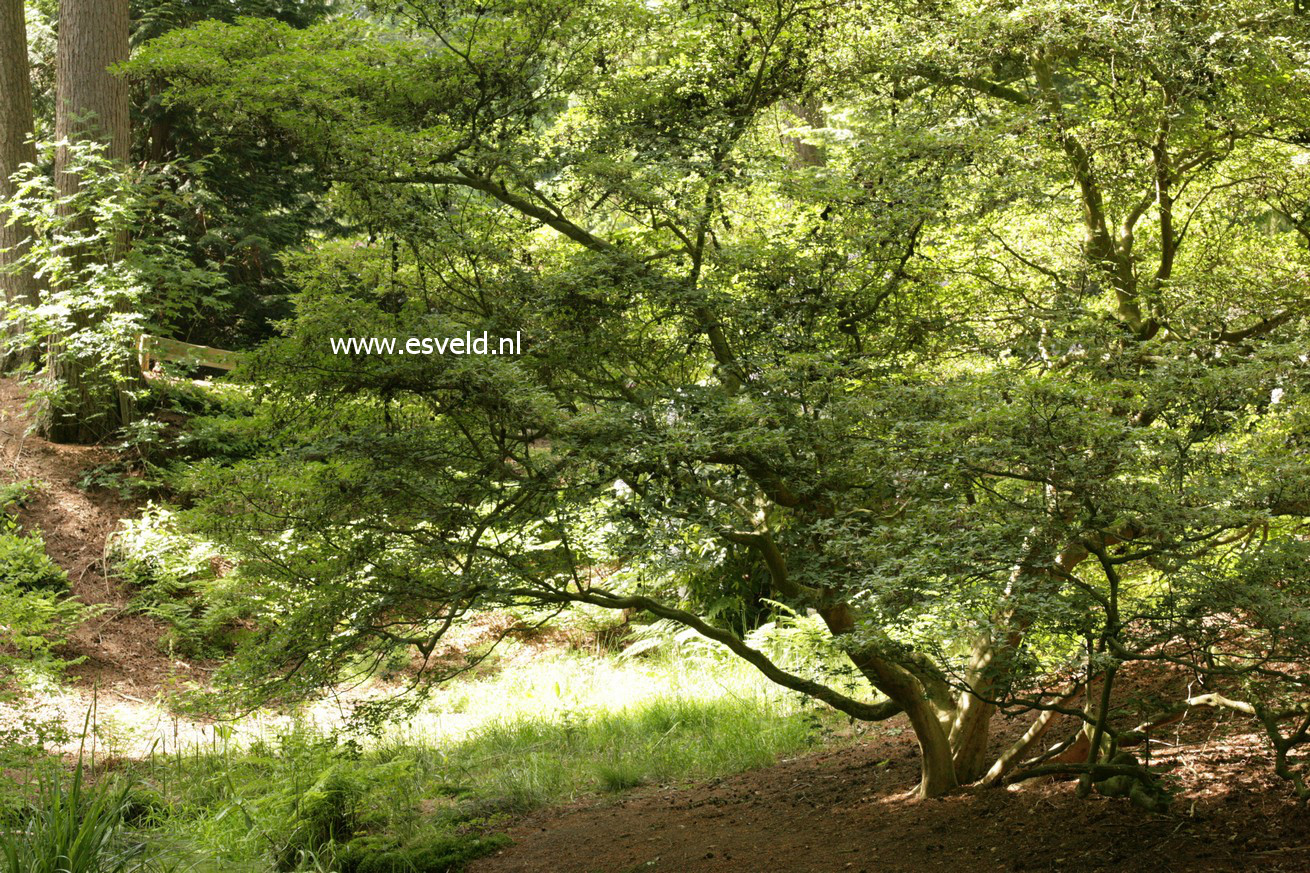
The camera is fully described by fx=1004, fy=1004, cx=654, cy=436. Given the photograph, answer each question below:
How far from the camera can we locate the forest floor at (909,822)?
396 centimetres

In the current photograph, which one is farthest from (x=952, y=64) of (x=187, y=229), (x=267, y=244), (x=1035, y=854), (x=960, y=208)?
(x=187, y=229)

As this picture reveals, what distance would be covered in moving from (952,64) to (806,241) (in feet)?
4.63

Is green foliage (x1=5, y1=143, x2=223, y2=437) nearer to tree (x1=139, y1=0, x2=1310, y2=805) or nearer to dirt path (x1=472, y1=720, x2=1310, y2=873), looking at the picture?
tree (x1=139, y1=0, x2=1310, y2=805)

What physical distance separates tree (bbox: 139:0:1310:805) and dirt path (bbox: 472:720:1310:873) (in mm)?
270

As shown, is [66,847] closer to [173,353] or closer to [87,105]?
[173,353]

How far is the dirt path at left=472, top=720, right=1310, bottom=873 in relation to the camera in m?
3.94

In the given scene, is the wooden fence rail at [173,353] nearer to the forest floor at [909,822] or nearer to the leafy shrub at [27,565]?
the leafy shrub at [27,565]

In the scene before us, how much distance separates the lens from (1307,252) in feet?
18.5

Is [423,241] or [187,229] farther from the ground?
[187,229]

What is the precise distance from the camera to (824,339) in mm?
4793

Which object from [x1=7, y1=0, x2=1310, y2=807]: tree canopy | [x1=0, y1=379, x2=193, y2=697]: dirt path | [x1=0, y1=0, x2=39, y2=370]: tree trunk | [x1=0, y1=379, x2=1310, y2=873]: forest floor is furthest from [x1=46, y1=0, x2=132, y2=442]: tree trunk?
[x1=7, y1=0, x2=1310, y2=807]: tree canopy

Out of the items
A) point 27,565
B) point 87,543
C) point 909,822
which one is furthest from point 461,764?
point 87,543

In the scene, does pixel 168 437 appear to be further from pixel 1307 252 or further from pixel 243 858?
pixel 1307 252

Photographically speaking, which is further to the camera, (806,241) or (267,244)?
(267,244)
